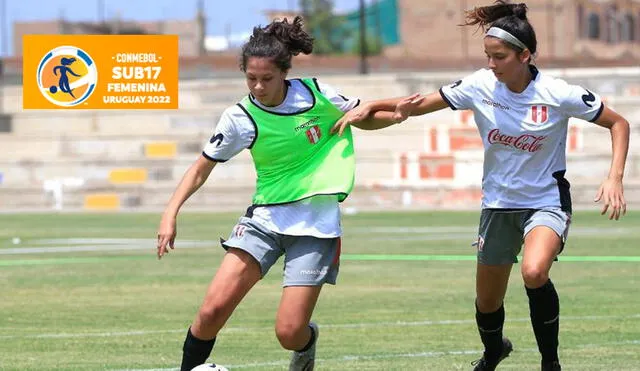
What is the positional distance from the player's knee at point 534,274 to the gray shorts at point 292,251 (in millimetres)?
1083

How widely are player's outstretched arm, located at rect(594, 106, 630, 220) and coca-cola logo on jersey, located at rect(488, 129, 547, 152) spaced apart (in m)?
0.40

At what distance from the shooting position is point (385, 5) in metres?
82.2

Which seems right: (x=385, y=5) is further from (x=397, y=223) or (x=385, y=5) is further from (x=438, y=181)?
(x=397, y=223)

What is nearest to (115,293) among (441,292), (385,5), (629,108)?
(441,292)

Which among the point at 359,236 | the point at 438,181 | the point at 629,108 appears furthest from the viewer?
the point at 629,108

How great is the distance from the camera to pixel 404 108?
8.95 meters

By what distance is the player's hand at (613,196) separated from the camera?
8.55 metres

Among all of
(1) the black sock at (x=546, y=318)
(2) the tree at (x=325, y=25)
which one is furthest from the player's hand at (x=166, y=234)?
(2) the tree at (x=325, y=25)

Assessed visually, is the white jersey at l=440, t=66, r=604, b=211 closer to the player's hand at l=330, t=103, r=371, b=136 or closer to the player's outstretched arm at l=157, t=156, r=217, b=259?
the player's hand at l=330, t=103, r=371, b=136

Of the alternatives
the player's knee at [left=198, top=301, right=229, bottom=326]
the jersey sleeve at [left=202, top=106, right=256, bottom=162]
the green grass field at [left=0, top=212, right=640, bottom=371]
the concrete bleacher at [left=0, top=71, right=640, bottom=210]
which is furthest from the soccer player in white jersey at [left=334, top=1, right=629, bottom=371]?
the concrete bleacher at [left=0, top=71, right=640, bottom=210]

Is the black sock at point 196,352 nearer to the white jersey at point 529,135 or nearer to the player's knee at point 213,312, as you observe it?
the player's knee at point 213,312

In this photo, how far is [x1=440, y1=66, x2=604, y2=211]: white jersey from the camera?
8961 millimetres

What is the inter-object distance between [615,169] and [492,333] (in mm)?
1365

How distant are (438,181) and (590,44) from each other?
37547 mm
